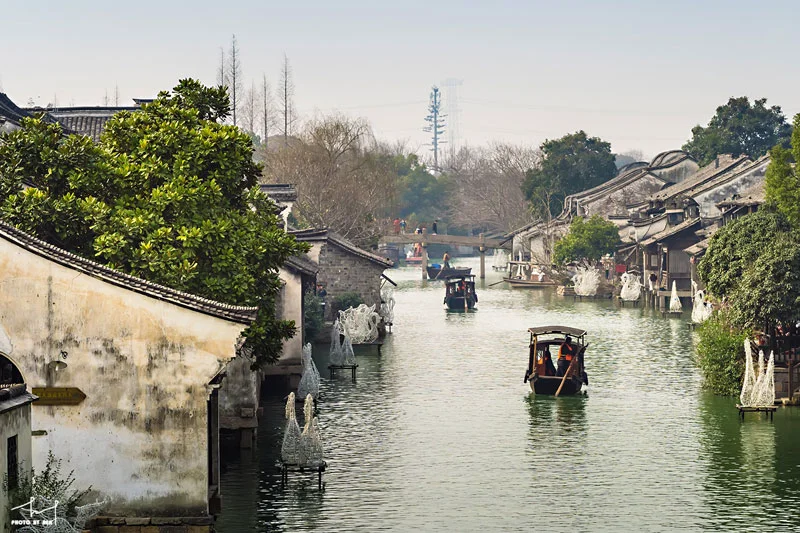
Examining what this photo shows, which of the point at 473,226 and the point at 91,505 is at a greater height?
the point at 473,226

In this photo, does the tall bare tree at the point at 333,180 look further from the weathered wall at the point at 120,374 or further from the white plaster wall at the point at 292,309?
the weathered wall at the point at 120,374

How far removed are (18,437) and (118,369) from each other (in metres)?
3.59

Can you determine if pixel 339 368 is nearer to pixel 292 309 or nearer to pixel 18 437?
pixel 292 309

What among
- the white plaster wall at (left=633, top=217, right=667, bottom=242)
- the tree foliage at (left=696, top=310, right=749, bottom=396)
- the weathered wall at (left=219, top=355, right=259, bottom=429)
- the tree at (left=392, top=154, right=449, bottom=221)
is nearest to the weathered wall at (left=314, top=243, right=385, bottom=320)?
the tree foliage at (left=696, top=310, right=749, bottom=396)

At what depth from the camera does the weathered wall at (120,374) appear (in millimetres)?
24125

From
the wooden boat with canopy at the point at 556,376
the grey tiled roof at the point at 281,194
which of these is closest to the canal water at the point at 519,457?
the wooden boat with canopy at the point at 556,376

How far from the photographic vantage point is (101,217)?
29781 mm

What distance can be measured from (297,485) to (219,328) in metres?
7.29

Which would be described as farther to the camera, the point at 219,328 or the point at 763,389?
the point at 763,389

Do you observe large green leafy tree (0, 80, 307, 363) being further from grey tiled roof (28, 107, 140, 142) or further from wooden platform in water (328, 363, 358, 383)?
grey tiled roof (28, 107, 140, 142)

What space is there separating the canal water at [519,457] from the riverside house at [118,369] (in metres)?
3.23

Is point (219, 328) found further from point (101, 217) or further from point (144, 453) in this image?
point (101, 217)

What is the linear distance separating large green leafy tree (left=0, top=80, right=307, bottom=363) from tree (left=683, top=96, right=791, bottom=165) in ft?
284

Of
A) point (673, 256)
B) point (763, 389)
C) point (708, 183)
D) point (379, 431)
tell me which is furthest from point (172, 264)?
point (708, 183)
